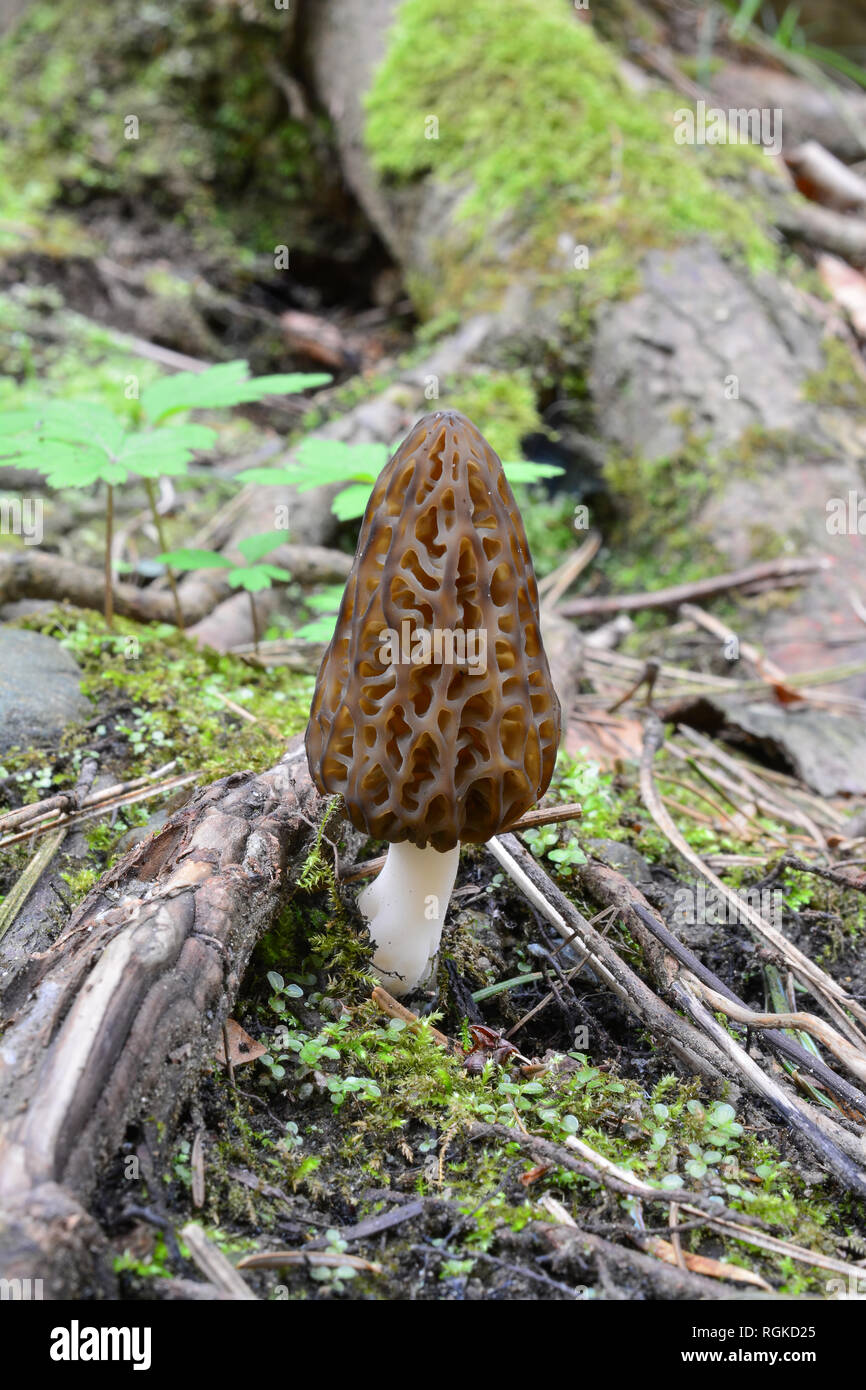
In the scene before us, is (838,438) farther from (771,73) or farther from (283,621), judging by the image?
(771,73)

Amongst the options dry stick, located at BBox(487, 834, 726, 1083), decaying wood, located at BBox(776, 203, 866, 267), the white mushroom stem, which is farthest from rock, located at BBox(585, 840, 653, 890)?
decaying wood, located at BBox(776, 203, 866, 267)

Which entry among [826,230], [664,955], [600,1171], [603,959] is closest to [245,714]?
[603,959]

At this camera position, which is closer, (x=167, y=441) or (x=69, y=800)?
(x=69, y=800)

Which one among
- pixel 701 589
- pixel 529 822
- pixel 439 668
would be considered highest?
pixel 701 589

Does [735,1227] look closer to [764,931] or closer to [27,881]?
[764,931]

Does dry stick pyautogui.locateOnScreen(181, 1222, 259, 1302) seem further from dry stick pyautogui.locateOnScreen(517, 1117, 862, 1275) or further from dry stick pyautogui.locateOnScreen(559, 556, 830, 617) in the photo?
dry stick pyautogui.locateOnScreen(559, 556, 830, 617)

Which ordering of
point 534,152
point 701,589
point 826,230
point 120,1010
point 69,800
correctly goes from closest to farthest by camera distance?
point 120,1010 < point 69,800 < point 701,589 < point 534,152 < point 826,230
